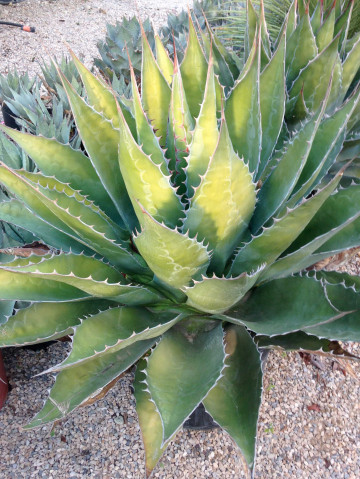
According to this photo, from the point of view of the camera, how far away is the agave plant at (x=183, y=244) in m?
0.91

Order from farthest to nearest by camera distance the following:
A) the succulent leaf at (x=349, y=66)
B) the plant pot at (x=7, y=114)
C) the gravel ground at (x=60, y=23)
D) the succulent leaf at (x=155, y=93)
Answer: the gravel ground at (x=60, y=23), the plant pot at (x=7, y=114), the succulent leaf at (x=349, y=66), the succulent leaf at (x=155, y=93)

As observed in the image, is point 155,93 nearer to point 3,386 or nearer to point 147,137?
point 147,137

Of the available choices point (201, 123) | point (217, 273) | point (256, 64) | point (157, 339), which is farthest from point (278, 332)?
point (256, 64)

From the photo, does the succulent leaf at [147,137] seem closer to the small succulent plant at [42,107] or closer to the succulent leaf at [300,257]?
the succulent leaf at [300,257]

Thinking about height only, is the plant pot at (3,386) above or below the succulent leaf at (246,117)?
below

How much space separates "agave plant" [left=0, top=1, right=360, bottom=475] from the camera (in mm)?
906

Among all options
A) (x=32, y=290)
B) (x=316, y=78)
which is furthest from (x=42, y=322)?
(x=316, y=78)

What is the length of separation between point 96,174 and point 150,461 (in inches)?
28.8

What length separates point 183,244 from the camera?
87cm

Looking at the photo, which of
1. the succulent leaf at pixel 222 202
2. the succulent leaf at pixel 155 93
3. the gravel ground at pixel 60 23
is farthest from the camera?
the gravel ground at pixel 60 23

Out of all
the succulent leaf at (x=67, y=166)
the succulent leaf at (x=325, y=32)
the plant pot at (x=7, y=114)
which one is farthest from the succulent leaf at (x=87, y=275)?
the plant pot at (x=7, y=114)

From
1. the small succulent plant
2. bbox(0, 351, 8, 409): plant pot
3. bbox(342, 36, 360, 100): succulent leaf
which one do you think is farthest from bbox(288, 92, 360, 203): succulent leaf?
bbox(0, 351, 8, 409): plant pot

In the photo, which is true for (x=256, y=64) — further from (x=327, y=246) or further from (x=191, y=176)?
(x=327, y=246)

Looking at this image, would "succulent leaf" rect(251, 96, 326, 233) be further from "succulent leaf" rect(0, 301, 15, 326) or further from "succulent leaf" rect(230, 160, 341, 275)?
"succulent leaf" rect(0, 301, 15, 326)
